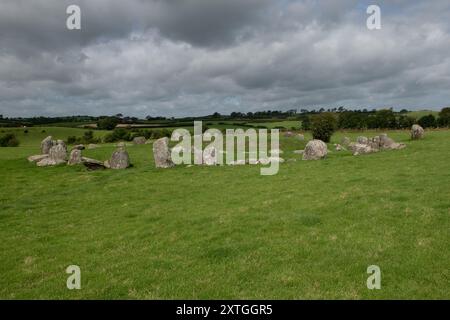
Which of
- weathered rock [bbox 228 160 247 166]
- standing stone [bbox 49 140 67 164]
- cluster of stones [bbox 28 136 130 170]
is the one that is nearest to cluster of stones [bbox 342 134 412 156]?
weathered rock [bbox 228 160 247 166]

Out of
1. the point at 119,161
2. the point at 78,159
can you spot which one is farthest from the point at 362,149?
the point at 78,159

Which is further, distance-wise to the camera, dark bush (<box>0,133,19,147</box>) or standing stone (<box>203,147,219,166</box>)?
dark bush (<box>0,133,19,147</box>)

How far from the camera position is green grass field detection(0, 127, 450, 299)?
33.9 feet

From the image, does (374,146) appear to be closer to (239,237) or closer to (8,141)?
(239,237)

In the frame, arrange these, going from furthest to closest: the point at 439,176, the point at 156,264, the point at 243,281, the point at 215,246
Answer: the point at 439,176 → the point at 215,246 → the point at 156,264 → the point at 243,281

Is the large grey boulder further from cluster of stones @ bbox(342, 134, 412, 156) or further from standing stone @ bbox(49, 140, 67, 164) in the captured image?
cluster of stones @ bbox(342, 134, 412, 156)

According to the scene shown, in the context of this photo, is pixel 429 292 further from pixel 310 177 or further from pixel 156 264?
pixel 310 177

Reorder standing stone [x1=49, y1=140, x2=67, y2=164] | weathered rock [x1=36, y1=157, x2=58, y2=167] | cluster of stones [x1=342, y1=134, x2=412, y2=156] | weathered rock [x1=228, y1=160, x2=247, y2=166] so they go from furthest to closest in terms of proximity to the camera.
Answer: standing stone [x1=49, y1=140, x2=67, y2=164], weathered rock [x1=36, y1=157, x2=58, y2=167], cluster of stones [x1=342, y1=134, x2=412, y2=156], weathered rock [x1=228, y1=160, x2=247, y2=166]

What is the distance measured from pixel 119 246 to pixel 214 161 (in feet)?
77.6

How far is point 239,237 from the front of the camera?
14.3 m

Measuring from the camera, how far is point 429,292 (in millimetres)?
9359

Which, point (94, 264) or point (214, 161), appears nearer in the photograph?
point (94, 264)

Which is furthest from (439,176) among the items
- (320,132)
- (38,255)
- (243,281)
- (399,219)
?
(320,132)

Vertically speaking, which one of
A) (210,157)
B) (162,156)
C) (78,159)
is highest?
(162,156)
